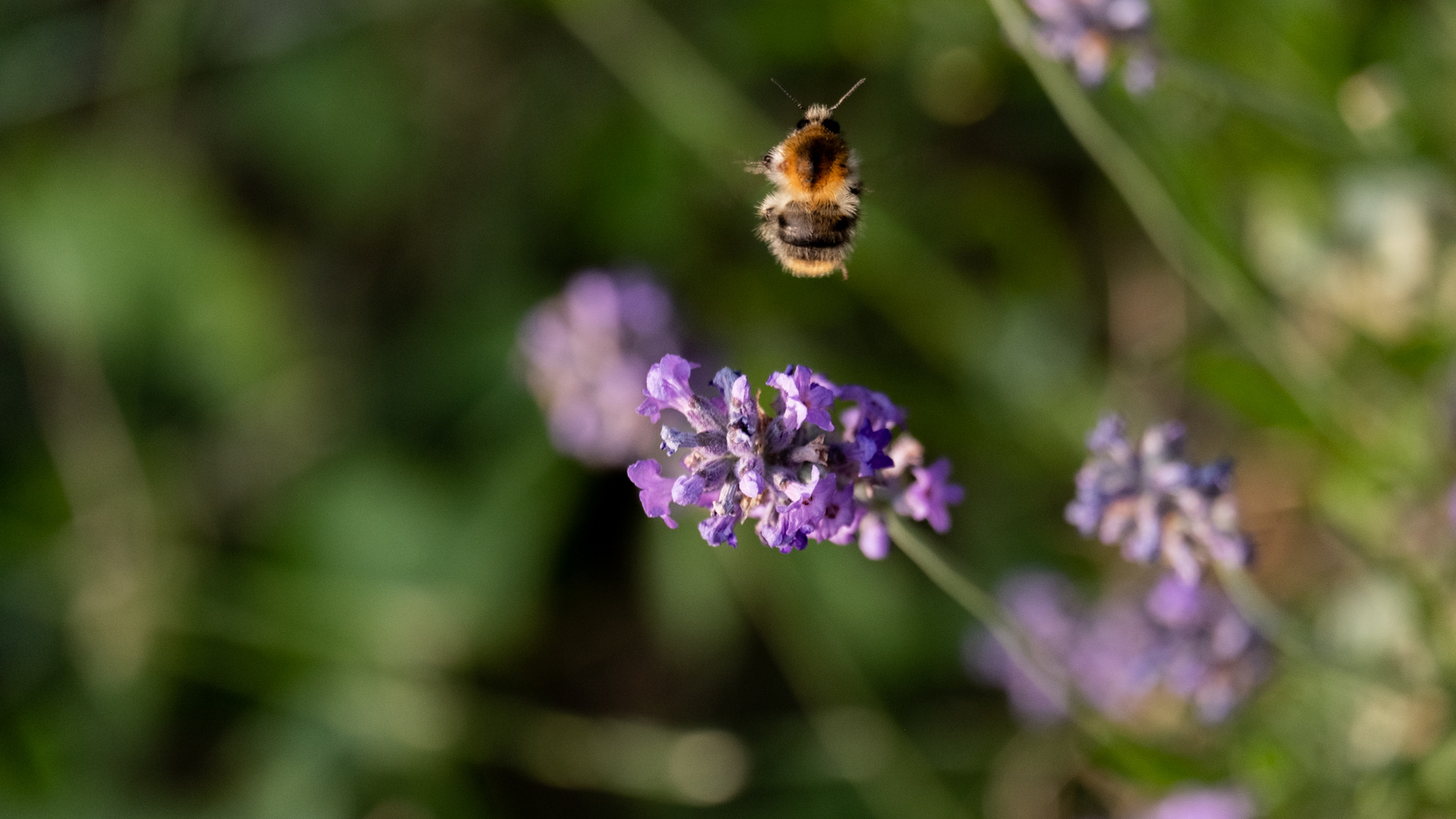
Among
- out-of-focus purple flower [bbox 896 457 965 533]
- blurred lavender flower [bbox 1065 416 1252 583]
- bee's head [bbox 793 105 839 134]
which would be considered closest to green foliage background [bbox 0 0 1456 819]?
bee's head [bbox 793 105 839 134]

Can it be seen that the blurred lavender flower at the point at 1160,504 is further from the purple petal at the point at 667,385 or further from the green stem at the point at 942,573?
the purple petal at the point at 667,385

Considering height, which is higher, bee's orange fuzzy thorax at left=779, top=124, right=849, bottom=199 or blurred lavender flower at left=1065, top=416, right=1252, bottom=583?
bee's orange fuzzy thorax at left=779, top=124, right=849, bottom=199

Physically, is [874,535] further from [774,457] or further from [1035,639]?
[1035,639]

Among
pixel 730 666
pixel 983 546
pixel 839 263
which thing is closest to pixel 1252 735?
pixel 983 546

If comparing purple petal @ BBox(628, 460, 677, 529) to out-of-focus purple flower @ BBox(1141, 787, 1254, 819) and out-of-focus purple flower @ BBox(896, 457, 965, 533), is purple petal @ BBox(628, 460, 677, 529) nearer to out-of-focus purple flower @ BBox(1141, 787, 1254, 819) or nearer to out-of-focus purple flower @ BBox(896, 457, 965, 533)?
out-of-focus purple flower @ BBox(896, 457, 965, 533)

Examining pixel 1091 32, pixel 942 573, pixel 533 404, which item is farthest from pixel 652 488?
pixel 533 404

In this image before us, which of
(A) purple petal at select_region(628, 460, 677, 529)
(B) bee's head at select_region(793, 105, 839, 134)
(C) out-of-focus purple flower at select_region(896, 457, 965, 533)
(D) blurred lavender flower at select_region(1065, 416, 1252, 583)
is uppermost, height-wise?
(B) bee's head at select_region(793, 105, 839, 134)
